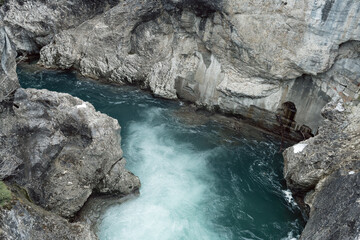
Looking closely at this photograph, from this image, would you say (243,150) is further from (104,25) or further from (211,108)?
(104,25)

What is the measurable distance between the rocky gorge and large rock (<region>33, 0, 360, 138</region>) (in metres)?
0.07

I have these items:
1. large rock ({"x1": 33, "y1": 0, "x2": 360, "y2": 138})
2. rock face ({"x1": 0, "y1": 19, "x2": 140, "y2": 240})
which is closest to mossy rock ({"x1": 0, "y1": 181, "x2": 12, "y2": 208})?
rock face ({"x1": 0, "y1": 19, "x2": 140, "y2": 240})

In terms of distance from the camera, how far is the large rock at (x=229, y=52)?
17.1 metres

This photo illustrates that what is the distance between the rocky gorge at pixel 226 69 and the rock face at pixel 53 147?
0.20 feet

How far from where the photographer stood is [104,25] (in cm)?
2489

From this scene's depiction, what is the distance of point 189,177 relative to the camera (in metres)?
17.8

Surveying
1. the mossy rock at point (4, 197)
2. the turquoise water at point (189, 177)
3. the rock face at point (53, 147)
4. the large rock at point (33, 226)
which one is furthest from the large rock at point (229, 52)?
the mossy rock at point (4, 197)

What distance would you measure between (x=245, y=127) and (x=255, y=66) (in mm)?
4492

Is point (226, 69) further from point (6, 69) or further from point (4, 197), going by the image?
point (4, 197)

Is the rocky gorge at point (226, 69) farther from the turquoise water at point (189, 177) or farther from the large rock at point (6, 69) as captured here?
the turquoise water at point (189, 177)

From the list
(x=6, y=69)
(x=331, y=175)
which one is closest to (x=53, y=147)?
(x=6, y=69)

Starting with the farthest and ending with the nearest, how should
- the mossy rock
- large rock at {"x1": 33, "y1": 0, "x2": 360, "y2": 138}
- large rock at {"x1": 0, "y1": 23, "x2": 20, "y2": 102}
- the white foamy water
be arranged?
large rock at {"x1": 33, "y1": 0, "x2": 360, "y2": 138} < the white foamy water < large rock at {"x1": 0, "y1": 23, "x2": 20, "y2": 102} < the mossy rock

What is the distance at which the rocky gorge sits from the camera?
13.1m

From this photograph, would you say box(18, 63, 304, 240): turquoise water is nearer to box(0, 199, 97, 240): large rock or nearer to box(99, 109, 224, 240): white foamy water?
box(99, 109, 224, 240): white foamy water
